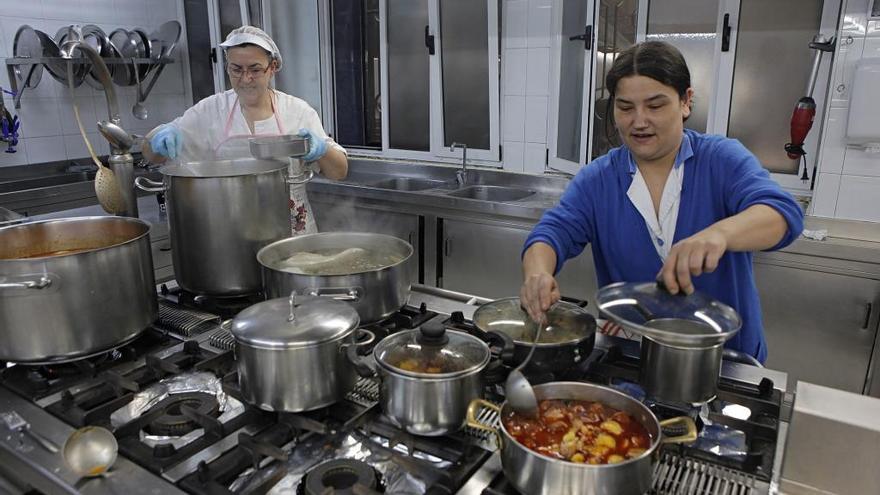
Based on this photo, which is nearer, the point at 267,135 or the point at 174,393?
the point at 174,393

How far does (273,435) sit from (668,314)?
0.76 m

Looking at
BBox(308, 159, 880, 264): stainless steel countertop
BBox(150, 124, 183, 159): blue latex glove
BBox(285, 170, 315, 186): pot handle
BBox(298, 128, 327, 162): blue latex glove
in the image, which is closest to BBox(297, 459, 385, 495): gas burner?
BBox(285, 170, 315, 186): pot handle

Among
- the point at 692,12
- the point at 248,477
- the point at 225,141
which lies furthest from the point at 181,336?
the point at 692,12

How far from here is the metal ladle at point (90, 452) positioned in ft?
3.07

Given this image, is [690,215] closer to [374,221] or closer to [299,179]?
[299,179]

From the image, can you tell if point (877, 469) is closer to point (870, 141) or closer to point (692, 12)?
point (870, 141)

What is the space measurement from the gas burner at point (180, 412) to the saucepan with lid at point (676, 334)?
2.54 ft

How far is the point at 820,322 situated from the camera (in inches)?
99.0

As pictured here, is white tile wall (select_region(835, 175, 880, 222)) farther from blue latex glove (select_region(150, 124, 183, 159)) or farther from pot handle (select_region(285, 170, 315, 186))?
blue latex glove (select_region(150, 124, 183, 159))

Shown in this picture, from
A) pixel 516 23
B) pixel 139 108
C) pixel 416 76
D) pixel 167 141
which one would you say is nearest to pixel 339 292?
pixel 167 141

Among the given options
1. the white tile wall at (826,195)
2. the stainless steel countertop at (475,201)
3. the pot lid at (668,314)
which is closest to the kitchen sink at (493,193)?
the stainless steel countertop at (475,201)

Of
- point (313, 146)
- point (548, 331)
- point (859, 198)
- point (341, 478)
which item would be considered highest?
point (313, 146)

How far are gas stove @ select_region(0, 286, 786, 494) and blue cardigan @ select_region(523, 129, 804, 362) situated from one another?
0.84 feet

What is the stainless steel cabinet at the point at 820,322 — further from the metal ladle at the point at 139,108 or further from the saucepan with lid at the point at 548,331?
the metal ladle at the point at 139,108
